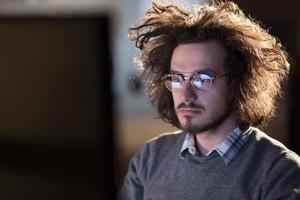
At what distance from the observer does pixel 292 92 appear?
4.16 feet

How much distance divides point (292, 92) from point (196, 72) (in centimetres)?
60

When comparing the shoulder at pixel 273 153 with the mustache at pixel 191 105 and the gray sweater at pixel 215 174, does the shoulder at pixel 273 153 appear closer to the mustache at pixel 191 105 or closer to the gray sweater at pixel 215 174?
the gray sweater at pixel 215 174

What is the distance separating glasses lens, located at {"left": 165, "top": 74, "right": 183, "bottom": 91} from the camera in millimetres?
754

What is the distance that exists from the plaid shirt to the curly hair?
1.1 inches

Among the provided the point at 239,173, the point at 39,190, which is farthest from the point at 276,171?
the point at 39,190

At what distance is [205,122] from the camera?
775mm

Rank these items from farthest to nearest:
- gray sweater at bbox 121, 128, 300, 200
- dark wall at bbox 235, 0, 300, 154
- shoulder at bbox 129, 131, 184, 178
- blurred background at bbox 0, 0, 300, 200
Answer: dark wall at bbox 235, 0, 300, 154, shoulder at bbox 129, 131, 184, 178, gray sweater at bbox 121, 128, 300, 200, blurred background at bbox 0, 0, 300, 200

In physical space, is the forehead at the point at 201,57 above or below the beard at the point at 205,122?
above

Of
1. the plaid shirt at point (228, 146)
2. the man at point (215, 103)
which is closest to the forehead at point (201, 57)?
the man at point (215, 103)

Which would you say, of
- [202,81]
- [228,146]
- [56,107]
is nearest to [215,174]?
[228,146]

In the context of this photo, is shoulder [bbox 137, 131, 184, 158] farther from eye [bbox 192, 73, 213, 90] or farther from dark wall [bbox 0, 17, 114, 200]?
dark wall [bbox 0, 17, 114, 200]

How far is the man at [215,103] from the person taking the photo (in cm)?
74

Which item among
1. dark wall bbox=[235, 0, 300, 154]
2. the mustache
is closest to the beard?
the mustache

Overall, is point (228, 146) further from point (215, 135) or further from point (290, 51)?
point (290, 51)
